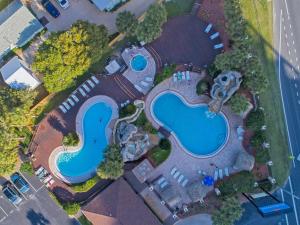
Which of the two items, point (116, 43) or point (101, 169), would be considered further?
point (116, 43)

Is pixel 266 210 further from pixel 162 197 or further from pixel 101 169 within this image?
pixel 101 169

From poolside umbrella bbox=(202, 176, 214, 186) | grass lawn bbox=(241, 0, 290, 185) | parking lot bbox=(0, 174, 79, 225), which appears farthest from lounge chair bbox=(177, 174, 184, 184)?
parking lot bbox=(0, 174, 79, 225)

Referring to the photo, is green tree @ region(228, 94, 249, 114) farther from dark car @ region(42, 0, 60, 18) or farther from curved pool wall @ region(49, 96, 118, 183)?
dark car @ region(42, 0, 60, 18)

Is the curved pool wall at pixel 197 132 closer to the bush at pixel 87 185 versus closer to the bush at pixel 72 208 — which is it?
the bush at pixel 87 185

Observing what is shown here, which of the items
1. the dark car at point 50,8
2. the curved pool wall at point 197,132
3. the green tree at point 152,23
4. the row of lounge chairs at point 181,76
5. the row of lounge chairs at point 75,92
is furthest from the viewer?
the dark car at point 50,8

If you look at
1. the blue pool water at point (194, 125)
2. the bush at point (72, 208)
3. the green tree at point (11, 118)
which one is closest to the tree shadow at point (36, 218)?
the bush at point (72, 208)

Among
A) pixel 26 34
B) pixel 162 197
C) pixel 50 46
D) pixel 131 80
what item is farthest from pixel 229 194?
pixel 26 34

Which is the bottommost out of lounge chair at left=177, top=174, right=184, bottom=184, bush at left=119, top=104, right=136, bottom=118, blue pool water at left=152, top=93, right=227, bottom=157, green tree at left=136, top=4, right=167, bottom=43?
lounge chair at left=177, top=174, right=184, bottom=184
